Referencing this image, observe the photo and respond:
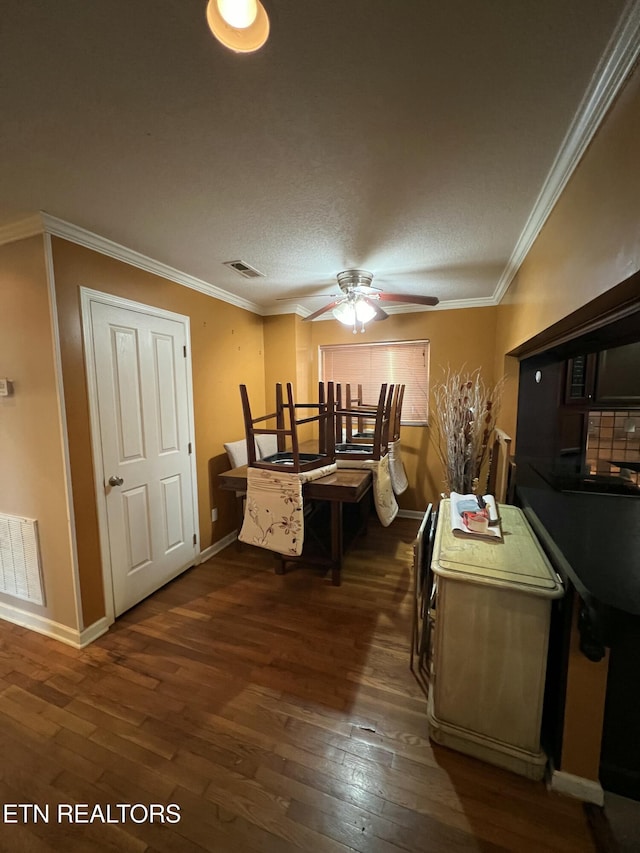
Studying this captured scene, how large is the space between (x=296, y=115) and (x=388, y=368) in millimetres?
2932

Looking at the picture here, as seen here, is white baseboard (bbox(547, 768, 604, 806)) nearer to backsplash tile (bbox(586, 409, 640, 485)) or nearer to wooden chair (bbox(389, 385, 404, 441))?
backsplash tile (bbox(586, 409, 640, 485))

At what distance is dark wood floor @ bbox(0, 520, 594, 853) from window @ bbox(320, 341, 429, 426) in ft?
7.23

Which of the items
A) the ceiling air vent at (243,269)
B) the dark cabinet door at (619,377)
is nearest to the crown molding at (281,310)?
the ceiling air vent at (243,269)

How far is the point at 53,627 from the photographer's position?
202 centimetres

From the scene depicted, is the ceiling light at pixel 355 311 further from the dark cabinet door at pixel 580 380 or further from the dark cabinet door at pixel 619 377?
the dark cabinet door at pixel 619 377

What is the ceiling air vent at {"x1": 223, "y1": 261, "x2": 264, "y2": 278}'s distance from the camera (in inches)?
93.9

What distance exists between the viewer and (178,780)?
125cm

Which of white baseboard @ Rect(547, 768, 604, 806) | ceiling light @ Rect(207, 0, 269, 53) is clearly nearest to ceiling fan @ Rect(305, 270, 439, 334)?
ceiling light @ Rect(207, 0, 269, 53)

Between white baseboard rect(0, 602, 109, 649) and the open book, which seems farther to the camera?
white baseboard rect(0, 602, 109, 649)

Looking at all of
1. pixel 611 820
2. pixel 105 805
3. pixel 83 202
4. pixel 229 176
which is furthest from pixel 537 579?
pixel 83 202

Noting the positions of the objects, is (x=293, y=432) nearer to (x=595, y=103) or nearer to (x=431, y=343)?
(x=595, y=103)

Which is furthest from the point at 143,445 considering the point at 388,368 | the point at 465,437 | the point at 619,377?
the point at 619,377

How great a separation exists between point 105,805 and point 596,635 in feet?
5.76

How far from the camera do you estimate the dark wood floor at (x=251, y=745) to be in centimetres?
110
